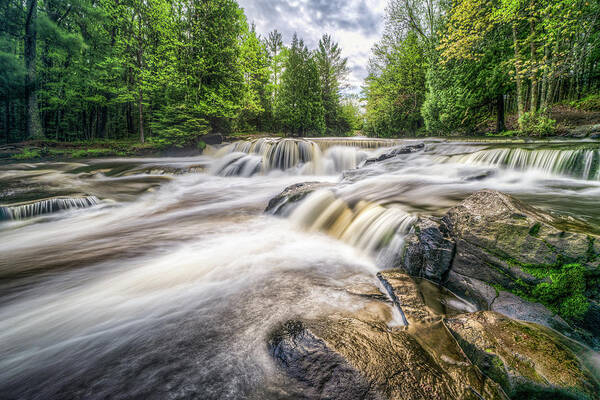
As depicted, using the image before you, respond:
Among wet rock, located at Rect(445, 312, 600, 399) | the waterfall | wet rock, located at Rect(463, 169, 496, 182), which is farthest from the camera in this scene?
the waterfall

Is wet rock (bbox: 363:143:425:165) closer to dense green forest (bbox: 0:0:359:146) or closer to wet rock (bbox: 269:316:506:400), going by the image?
wet rock (bbox: 269:316:506:400)

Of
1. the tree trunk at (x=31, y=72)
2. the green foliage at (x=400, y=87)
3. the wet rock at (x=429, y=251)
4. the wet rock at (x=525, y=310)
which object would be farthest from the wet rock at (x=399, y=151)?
the tree trunk at (x=31, y=72)

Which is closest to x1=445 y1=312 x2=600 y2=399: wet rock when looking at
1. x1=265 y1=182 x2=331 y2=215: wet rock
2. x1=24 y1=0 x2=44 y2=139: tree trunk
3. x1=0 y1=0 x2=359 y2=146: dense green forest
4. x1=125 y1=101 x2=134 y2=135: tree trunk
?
x1=265 y1=182 x2=331 y2=215: wet rock

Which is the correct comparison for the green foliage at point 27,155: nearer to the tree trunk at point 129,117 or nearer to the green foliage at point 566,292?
the tree trunk at point 129,117

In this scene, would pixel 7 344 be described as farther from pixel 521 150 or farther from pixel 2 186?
pixel 521 150

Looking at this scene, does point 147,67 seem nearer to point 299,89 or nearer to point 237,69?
point 237,69

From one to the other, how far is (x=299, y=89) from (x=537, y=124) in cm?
1599

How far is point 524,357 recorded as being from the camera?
1341 millimetres

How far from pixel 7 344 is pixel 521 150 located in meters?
Answer: 9.42

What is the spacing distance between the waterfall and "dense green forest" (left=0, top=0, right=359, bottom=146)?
182 inches

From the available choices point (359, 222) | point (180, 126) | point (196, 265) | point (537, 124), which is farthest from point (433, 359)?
point (180, 126)

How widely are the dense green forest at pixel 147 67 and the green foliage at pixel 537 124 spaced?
1407 cm

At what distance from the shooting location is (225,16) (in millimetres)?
13469

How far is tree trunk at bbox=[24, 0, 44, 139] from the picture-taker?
14.4 metres
